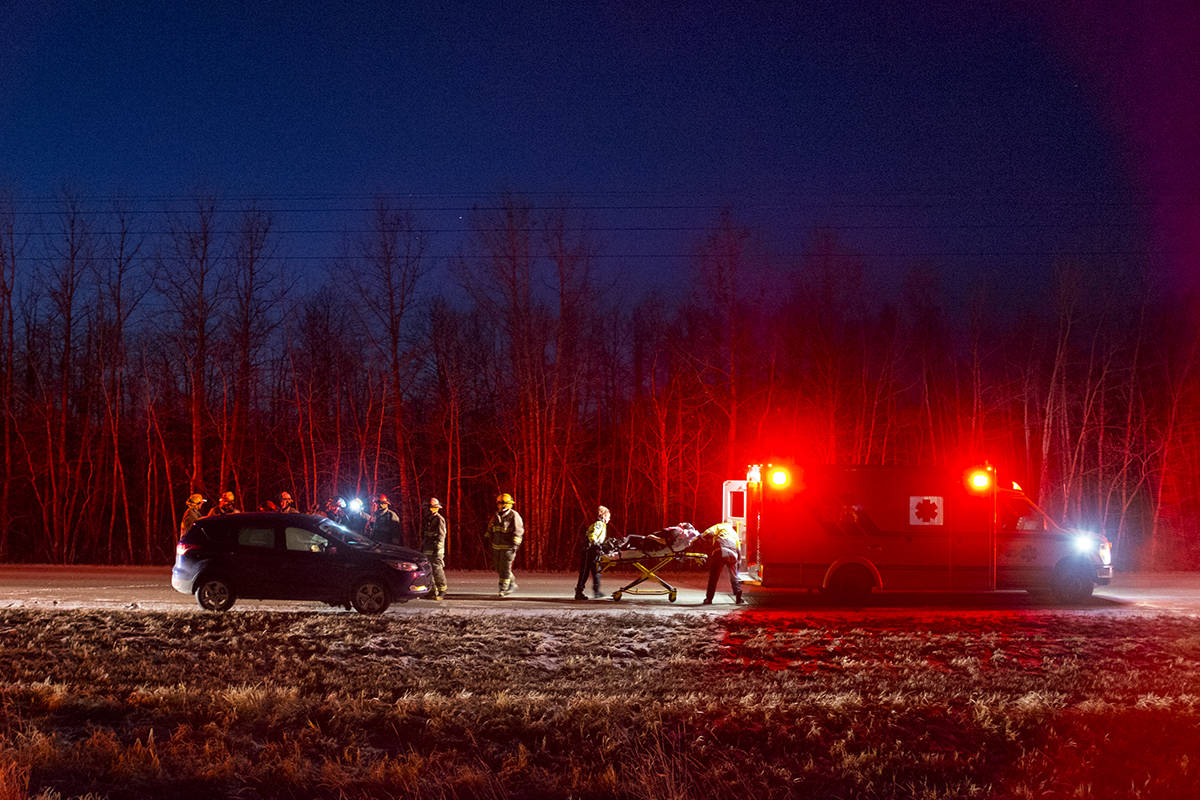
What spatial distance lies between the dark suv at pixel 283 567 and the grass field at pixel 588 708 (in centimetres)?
86

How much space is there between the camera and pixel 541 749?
796 centimetres

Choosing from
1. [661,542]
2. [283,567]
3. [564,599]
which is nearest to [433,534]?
[564,599]

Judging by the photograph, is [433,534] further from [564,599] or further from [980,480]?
[980,480]

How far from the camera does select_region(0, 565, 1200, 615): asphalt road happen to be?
16375 millimetres

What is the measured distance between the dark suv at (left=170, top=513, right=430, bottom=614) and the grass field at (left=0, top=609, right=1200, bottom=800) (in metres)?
0.86

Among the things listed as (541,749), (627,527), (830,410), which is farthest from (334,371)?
(541,749)

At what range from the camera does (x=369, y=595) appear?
15508 millimetres

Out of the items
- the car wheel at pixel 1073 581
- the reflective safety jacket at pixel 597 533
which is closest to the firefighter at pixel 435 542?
the reflective safety jacket at pixel 597 533

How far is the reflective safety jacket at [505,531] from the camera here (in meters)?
17.8

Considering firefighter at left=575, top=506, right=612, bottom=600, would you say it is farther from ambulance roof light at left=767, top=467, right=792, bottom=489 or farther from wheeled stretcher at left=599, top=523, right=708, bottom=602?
ambulance roof light at left=767, top=467, right=792, bottom=489

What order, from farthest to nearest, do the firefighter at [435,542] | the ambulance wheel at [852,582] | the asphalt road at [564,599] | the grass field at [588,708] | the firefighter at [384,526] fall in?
1. the firefighter at [384,526]
2. the firefighter at [435,542]
3. the ambulance wheel at [852,582]
4. the asphalt road at [564,599]
5. the grass field at [588,708]

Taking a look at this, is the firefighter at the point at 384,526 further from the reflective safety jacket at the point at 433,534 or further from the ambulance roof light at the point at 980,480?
the ambulance roof light at the point at 980,480

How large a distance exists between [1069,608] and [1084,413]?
1019 inches

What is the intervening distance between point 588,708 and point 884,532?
9.08 metres
